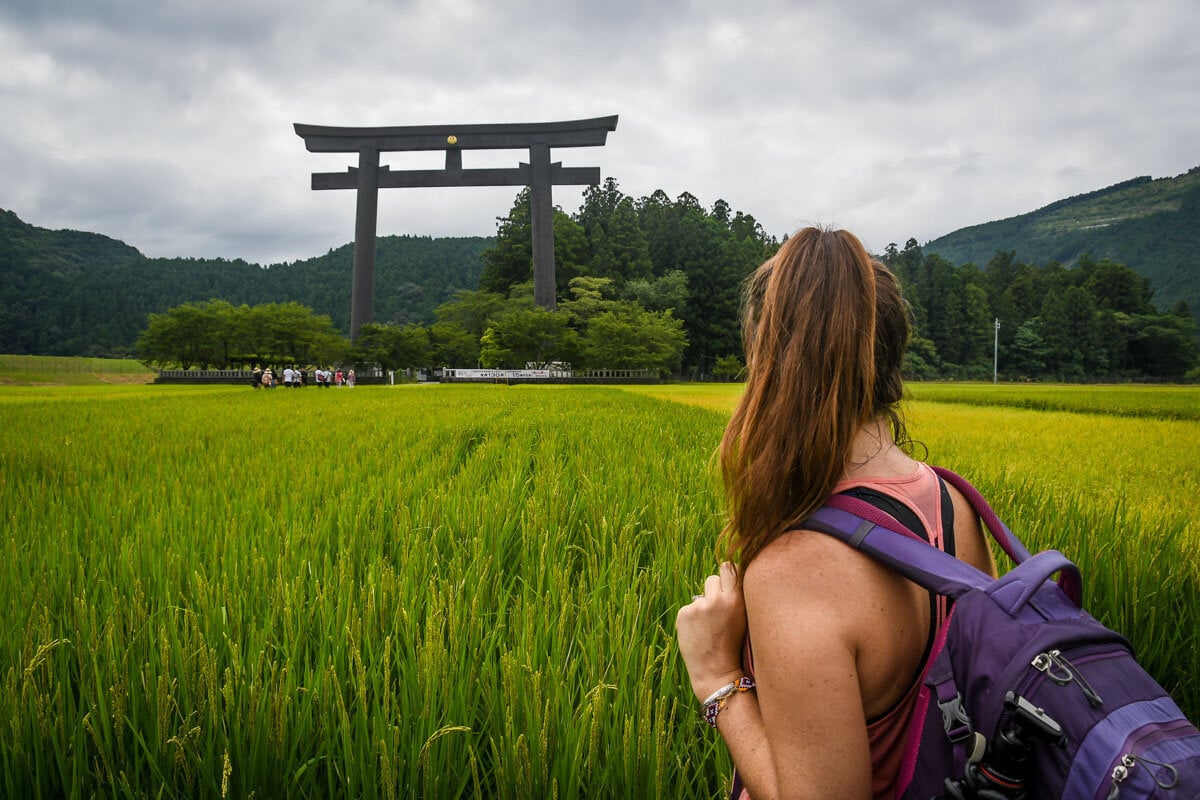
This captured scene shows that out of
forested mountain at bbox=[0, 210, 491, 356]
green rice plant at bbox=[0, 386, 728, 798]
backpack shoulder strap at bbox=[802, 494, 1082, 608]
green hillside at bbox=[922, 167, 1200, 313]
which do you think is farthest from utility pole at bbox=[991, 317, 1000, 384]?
backpack shoulder strap at bbox=[802, 494, 1082, 608]

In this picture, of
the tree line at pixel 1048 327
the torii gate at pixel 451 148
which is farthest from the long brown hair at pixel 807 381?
the tree line at pixel 1048 327

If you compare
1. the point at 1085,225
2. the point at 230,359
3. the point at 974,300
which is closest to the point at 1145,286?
the point at 974,300

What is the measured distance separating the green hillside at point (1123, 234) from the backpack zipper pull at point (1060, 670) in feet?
343

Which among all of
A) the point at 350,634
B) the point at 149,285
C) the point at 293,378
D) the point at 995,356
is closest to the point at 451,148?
the point at 293,378

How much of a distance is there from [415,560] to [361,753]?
0.81 metres

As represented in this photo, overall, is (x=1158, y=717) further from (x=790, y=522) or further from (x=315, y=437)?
(x=315, y=437)

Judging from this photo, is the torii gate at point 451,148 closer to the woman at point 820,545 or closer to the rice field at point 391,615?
the rice field at point 391,615

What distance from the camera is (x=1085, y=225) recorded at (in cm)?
13688

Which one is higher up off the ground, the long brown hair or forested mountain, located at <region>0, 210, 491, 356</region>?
forested mountain, located at <region>0, 210, 491, 356</region>

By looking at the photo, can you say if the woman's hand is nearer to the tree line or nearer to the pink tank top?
the pink tank top

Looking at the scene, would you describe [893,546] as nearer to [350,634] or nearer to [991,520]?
[991,520]

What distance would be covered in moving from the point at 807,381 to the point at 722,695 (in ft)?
1.43

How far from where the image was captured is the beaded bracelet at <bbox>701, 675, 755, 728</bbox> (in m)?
0.87

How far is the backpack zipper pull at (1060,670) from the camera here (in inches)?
20.4
